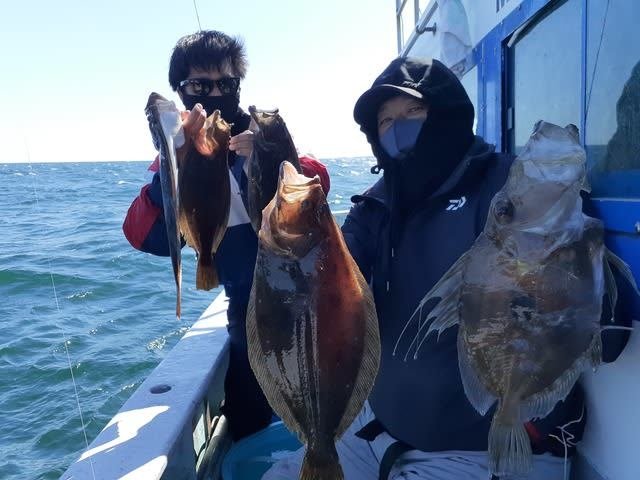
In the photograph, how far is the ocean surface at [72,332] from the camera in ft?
20.6

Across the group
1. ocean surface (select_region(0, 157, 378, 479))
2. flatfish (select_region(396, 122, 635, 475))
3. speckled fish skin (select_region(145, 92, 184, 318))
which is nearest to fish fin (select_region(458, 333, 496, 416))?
flatfish (select_region(396, 122, 635, 475))

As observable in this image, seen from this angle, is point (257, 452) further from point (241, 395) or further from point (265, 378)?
point (265, 378)

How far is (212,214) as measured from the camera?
7.66 feet

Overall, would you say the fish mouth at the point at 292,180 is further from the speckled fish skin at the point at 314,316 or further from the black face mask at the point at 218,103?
the black face mask at the point at 218,103

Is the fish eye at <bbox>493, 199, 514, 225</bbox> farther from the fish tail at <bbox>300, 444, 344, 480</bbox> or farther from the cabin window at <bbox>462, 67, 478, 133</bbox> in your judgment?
the cabin window at <bbox>462, 67, 478, 133</bbox>

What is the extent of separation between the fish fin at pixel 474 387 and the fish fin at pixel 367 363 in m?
0.28

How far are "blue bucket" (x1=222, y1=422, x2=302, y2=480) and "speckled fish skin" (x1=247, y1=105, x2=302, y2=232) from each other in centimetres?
216

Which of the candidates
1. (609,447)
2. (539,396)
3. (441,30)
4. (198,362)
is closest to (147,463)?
(198,362)

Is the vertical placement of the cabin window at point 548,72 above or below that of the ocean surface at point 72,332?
above

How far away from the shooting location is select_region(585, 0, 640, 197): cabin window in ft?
6.48

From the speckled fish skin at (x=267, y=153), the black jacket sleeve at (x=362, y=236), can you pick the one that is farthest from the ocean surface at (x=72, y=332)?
the black jacket sleeve at (x=362, y=236)

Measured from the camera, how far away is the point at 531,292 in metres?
1.53

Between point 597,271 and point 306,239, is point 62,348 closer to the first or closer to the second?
point 306,239

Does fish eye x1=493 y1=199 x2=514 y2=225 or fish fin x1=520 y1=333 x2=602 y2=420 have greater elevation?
fish eye x1=493 y1=199 x2=514 y2=225
